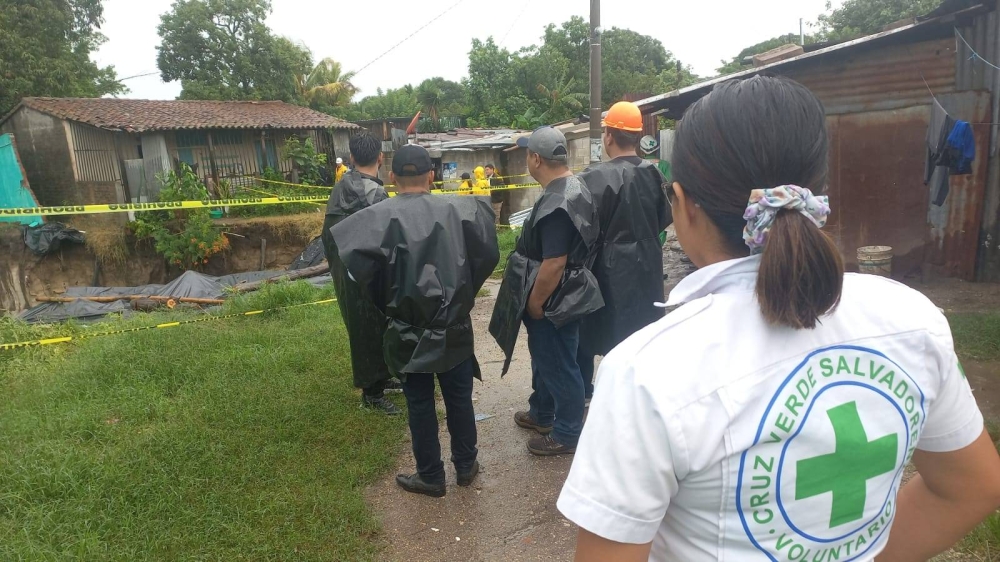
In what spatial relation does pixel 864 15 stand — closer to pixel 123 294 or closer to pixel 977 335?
pixel 977 335

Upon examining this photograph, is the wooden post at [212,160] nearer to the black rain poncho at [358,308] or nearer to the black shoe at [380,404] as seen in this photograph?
the black rain poncho at [358,308]

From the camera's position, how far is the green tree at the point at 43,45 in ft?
59.1

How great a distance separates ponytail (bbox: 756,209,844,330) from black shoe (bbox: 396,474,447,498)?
2.81m

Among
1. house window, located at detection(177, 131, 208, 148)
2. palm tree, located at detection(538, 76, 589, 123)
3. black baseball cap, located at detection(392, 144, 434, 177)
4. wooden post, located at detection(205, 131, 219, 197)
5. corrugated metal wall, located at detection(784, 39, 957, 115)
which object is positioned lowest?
black baseball cap, located at detection(392, 144, 434, 177)

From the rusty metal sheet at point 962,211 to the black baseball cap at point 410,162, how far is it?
243 inches

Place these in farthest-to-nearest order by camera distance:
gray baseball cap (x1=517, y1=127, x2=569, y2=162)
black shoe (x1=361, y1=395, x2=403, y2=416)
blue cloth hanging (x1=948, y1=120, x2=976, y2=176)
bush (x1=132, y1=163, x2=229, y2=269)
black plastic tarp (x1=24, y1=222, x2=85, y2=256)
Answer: bush (x1=132, y1=163, x2=229, y2=269), black plastic tarp (x1=24, y1=222, x2=85, y2=256), blue cloth hanging (x1=948, y1=120, x2=976, y2=176), black shoe (x1=361, y1=395, x2=403, y2=416), gray baseball cap (x1=517, y1=127, x2=569, y2=162)

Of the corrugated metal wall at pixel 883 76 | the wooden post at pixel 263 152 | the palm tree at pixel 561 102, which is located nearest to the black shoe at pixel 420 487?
the corrugated metal wall at pixel 883 76

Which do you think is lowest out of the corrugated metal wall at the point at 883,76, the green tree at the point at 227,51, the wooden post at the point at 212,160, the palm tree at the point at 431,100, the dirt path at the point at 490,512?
the dirt path at the point at 490,512

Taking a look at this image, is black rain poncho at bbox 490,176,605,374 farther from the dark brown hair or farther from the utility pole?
the utility pole

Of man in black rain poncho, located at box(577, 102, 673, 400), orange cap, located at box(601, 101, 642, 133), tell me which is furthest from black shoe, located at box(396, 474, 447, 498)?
orange cap, located at box(601, 101, 642, 133)

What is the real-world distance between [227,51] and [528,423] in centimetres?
2959

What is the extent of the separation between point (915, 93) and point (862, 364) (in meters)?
7.54

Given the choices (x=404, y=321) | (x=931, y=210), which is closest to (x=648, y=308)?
(x=404, y=321)

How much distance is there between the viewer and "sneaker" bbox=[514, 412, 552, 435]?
4051 millimetres
